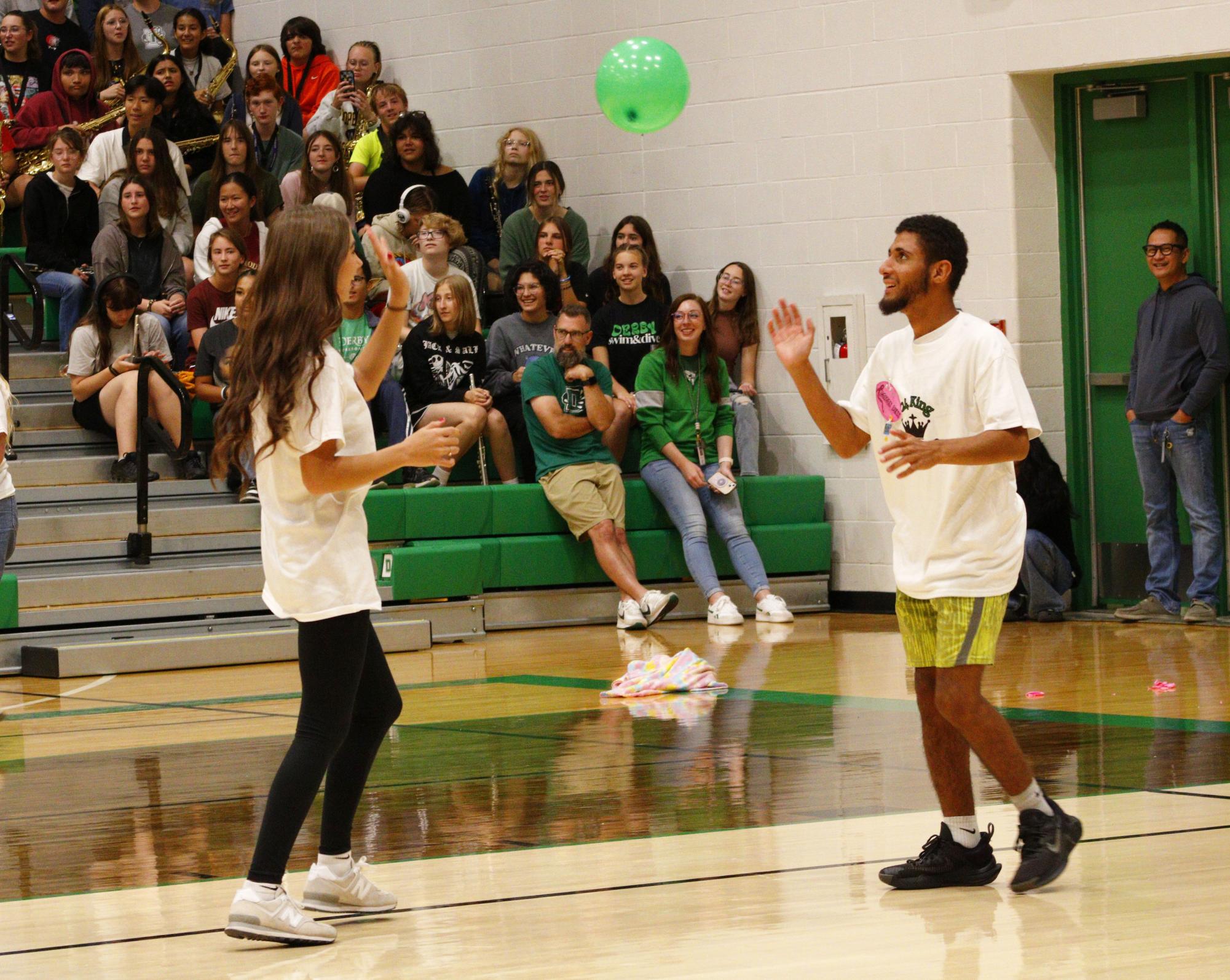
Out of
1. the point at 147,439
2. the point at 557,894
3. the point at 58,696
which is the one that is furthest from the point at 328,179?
the point at 557,894

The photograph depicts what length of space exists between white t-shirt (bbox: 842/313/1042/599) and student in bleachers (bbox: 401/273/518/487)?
694 centimetres

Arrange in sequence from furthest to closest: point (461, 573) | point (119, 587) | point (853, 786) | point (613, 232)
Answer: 1. point (613, 232)
2. point (461, 573)
3. point (119, 587)
4. point (853, 786)

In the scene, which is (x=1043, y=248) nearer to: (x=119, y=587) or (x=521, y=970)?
(x=119, y=587)

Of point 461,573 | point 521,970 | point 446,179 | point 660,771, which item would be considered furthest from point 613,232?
point 521,970

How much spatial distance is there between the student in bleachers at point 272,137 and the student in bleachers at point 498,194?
137 cm

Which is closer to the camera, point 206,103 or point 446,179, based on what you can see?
point 446,179

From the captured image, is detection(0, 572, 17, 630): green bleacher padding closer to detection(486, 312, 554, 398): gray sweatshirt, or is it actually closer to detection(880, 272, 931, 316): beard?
detection(486, 312, 554, 398): gray sweatshirt

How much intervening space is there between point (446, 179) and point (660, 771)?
7783 millimetres

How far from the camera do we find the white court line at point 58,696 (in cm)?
812

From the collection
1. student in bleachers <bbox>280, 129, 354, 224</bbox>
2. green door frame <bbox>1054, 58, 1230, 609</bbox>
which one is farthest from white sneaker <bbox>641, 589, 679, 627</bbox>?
student in bleachers <bbox>280, 129, 354, 224</bbox>

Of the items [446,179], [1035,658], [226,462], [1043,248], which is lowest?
[1035,658]

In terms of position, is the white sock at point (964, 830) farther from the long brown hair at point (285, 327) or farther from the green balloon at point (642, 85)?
the green balloon at point (642, 85)

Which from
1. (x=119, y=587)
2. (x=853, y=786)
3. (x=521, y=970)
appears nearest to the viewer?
(x=521, y=970)

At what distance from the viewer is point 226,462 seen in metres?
4.20
